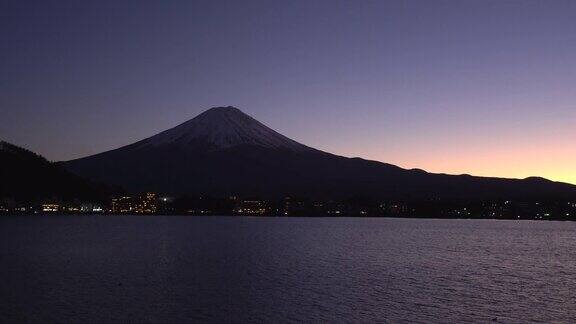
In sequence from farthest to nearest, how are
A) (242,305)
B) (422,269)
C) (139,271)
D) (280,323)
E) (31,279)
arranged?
(422,269) → (139,271) → (31,279) → (242,305) → (280,323)

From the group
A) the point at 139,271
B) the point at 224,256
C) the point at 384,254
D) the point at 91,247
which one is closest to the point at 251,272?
the point at 139,271

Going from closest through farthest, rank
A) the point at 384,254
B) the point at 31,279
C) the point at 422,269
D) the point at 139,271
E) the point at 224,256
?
the point at 31,279 → the point at 139,271 → the point at 422,269 → the point at 224,256 → the point at 384,254

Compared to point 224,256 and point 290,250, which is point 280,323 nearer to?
point 224,256

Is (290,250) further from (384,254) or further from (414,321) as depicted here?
(414,321)

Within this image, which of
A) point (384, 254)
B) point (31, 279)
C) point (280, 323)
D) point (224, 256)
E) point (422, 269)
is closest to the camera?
point (280, 323)

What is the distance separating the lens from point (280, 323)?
3033cm

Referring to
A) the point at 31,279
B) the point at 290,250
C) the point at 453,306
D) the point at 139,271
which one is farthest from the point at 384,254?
the point at 31,279

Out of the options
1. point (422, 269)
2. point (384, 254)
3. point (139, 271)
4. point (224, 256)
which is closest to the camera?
point (139, 271)

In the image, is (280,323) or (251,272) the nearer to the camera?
(280,323)

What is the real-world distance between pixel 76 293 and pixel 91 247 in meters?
36.7

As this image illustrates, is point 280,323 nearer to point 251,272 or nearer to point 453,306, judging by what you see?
point 453,306

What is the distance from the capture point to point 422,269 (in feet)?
177

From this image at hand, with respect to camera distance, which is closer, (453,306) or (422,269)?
(453,306)

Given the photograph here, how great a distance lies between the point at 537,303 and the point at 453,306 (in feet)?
18.4
